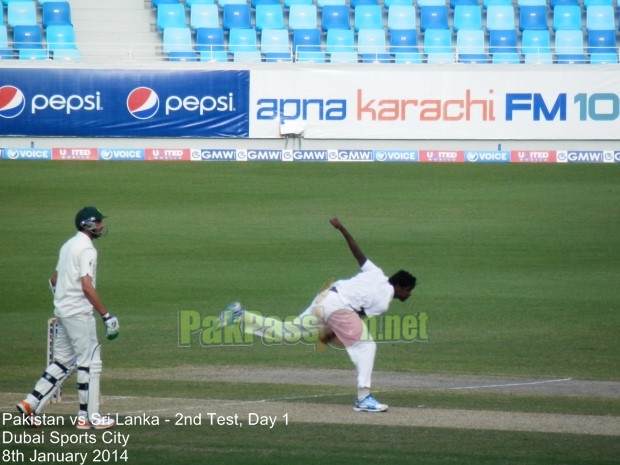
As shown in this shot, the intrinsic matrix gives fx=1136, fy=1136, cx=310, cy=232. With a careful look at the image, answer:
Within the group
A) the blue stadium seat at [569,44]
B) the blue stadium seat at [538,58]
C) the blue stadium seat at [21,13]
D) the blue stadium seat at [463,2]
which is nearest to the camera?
the blue stadium seat at [538,58]

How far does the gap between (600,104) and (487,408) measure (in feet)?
81.2

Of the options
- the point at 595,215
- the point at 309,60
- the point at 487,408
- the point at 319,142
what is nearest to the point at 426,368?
the point at 487,408

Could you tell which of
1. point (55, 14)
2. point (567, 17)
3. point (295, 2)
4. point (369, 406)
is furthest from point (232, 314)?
point (567, 17)

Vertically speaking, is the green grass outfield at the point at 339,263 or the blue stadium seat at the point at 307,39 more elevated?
the blue stadium seat at the point at 307,39


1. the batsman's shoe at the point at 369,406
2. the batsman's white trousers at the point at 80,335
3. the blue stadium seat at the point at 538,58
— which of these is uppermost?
the blue stadium seat at the point at 538,58

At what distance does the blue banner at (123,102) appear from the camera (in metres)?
32.8

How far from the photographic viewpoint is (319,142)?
33.9m

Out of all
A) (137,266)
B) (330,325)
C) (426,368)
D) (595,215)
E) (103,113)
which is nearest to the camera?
(330,325)

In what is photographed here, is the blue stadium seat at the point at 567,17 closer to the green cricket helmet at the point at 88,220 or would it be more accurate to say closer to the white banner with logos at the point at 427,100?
the white banner with logos at the point at 427,100

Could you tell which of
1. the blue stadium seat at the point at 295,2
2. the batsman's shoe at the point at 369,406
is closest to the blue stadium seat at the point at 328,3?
the blue stadium seat at the point at 295,2

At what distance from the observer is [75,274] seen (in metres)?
9.05

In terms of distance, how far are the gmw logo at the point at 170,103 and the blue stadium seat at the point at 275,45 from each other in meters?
2.54

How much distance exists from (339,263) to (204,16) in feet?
63.0

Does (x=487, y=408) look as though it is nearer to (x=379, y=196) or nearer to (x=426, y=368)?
(x=426, y=368)
